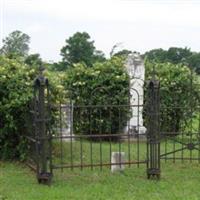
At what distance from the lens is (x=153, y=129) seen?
24.9 feet

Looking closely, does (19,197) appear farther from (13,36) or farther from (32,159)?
(13,36)

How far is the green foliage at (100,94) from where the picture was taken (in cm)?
1179

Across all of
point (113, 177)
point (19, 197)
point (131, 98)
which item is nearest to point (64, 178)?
point (113, 177)

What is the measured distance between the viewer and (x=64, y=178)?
24.6 ft

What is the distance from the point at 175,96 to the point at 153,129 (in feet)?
16.2

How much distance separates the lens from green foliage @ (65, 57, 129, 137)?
11.8 metres

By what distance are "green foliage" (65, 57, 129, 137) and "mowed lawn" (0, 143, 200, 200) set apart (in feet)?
11.3

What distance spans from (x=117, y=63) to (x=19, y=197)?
6397 millimetres

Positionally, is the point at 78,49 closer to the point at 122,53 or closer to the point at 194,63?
the point at 194,63

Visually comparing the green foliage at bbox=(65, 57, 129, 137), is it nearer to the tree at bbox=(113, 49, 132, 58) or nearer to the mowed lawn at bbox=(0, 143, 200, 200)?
the tree at bbox=(113, 49, 132, 58)

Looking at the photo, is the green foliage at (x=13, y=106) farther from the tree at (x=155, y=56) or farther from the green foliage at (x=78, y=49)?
the green foliage at (x=78, y=49)

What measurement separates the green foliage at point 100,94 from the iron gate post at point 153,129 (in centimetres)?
399

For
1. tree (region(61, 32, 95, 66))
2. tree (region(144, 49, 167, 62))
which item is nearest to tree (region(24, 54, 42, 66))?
tree (region(144, 49, 167, 62))

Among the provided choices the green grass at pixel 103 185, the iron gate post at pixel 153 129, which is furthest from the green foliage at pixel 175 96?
the iron gate post at pixel 153 129
